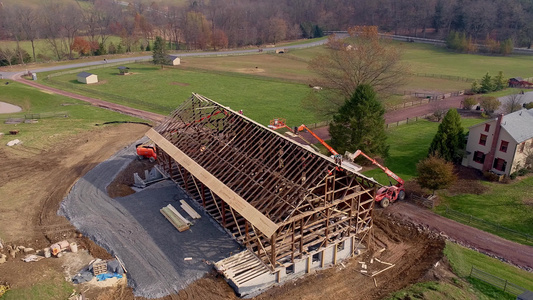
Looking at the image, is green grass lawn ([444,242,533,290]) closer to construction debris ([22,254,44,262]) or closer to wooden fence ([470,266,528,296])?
wooden fence ([470,266,528,296])

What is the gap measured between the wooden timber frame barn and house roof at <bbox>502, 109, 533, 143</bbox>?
61.8 feet

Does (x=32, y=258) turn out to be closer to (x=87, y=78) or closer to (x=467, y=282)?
→ (x=467, y=282)

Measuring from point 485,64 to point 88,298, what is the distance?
112 m

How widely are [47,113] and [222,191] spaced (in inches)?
1663

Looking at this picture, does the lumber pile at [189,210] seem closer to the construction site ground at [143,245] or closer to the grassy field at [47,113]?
the construction site ground at [143,245]

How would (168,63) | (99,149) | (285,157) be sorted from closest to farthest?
(285,157), (99,149), (168,63)

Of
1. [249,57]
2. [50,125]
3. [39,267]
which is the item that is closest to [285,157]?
[39,267]

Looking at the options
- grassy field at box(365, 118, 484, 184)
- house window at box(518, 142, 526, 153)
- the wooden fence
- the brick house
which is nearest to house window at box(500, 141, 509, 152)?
the brick house

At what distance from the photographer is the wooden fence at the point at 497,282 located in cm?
2309

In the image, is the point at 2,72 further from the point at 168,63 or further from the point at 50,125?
the point at 50,125

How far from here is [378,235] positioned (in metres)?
29.2

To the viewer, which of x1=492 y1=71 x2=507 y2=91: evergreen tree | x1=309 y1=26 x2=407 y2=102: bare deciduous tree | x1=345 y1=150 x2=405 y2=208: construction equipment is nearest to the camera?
x1=345 y1=150 x2=405 y2=208: construction equipment

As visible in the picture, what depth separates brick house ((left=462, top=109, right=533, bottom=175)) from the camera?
123ft

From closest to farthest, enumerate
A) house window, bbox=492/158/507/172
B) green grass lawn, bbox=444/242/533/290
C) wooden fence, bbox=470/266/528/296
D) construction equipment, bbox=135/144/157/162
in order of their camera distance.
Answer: wooden fence, bbox=470/266/528/296, green grass lawn, bbox=444/242/533/290, house window, bbox=492/158/507/172, construction equipment, bbox=135/144/157/162
